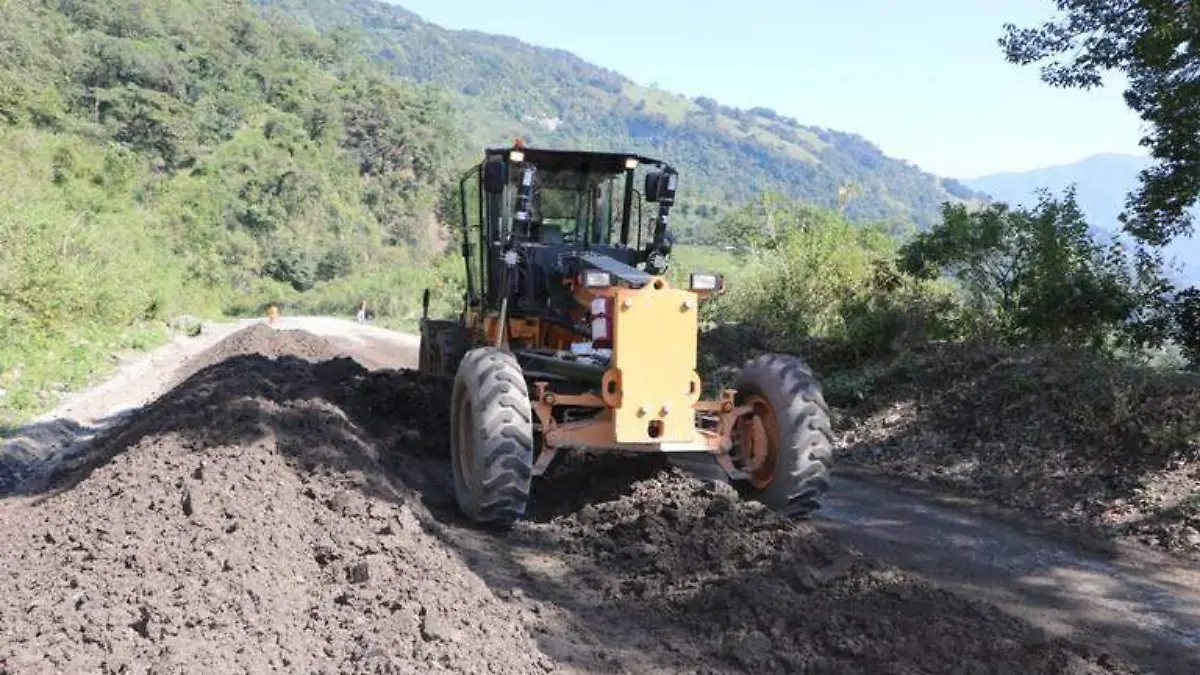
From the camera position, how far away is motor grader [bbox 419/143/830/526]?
627cm

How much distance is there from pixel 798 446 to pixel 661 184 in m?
2.70

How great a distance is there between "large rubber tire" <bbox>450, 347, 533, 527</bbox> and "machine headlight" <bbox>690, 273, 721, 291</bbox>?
4.51 ft

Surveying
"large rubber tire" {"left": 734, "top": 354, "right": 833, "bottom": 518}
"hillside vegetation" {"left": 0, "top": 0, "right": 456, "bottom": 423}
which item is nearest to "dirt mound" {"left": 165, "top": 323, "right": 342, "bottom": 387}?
"hillside vegetation" {"left": 0, "top": 0, "right": 456, "bottom": 423}

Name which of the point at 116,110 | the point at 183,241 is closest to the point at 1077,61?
the point at 183,241

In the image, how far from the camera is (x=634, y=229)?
869cm

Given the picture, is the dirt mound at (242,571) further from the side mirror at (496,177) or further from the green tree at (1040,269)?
the green tree at (1040,269)

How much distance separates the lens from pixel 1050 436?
908 cm

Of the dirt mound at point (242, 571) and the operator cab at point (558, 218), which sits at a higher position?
the operator cab at point (558, 218)

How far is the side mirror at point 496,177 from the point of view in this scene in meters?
7.41

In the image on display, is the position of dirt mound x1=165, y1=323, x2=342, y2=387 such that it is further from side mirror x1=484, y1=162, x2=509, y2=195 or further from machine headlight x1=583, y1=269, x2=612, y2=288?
machine headlight x1=583, y1=269, x2=612, y2=288

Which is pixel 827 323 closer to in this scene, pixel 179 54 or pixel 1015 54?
pixel 1015 54

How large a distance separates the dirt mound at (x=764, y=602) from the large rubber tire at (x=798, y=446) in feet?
1.37

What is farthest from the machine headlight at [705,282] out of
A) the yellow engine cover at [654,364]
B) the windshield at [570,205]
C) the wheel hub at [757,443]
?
the windshield at [570,205]

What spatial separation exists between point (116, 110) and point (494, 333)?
197 ft
